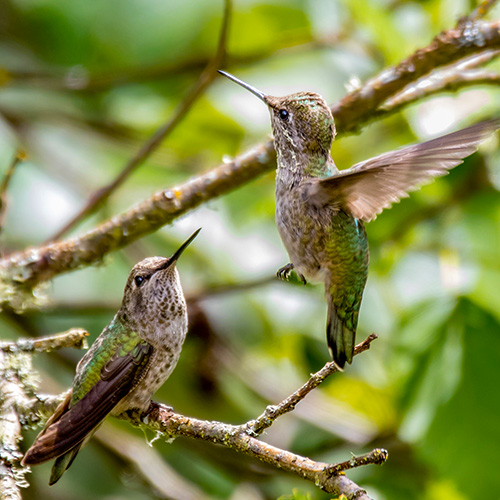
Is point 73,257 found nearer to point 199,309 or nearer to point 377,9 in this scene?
point 199,309

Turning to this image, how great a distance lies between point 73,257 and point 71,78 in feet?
5.84

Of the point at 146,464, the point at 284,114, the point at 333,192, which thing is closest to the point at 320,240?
the point at 333,192

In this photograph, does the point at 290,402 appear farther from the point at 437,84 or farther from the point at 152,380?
the point at 437,84

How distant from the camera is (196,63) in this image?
499 centimetres

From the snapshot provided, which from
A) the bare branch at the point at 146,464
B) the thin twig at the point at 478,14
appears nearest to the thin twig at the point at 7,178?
the bare branch at the point at 146,464

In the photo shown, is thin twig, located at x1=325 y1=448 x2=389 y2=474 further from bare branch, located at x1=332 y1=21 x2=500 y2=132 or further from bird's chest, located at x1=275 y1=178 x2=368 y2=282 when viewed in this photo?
bare branch, located at x1=332 y1=21 x2=500 y2=132

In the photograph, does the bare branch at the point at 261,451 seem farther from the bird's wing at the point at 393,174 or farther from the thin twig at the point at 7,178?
the thin twig at the point at 7,178

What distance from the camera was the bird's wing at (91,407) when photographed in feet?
6.35

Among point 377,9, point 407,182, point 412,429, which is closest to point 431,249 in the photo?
point 412,429

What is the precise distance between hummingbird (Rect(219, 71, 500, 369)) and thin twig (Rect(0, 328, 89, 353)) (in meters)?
0.60

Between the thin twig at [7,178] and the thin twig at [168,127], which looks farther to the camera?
the thin twig at [168,127]

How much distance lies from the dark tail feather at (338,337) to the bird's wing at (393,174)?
0.97ft

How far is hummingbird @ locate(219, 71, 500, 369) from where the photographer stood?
1.93 meters

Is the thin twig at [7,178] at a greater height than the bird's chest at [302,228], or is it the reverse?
the thin twig at [7,178]
